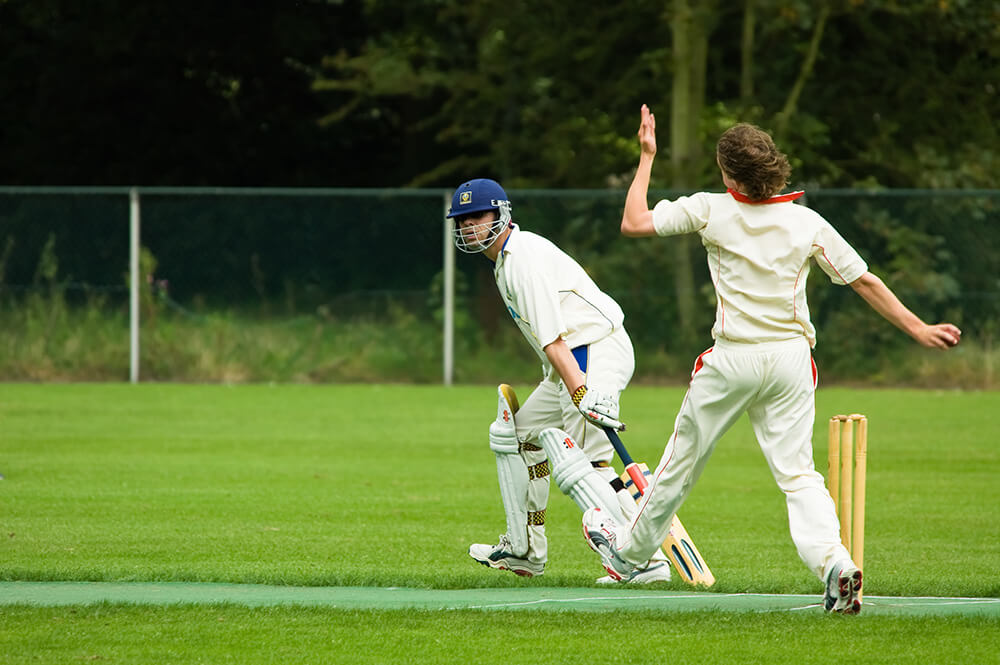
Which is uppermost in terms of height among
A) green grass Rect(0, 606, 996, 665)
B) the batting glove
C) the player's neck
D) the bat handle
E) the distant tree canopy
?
the distant tree canopy

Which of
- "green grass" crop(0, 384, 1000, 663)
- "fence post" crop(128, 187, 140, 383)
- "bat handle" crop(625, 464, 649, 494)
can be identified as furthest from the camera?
"fence post" crop(128, 187, 140, 383)

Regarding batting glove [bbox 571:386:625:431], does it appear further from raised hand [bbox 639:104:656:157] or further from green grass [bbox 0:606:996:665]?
raised hand [bbox 639:104:656:157]

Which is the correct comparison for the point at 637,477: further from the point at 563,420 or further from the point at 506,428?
the point at 506,428

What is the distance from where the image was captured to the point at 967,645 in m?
5.13

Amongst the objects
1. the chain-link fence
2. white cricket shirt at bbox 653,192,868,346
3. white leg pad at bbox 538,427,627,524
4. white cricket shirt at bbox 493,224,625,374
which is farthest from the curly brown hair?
the chain-link fence

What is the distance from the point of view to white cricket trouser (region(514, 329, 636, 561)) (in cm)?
646

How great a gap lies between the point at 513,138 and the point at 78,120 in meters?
10.9

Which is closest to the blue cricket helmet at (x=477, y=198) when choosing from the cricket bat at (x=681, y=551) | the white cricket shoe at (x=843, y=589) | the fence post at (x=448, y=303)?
the cricket bat at (x=681, y=551)

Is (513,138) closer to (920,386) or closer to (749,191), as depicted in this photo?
(920,386)

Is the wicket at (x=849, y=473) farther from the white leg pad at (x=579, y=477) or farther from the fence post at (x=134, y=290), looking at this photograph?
the fence post at (x=134, y=290)

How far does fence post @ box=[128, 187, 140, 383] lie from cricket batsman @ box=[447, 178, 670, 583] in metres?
12.0

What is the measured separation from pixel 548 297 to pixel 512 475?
3.16ft

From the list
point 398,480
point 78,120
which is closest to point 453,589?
point 398,480

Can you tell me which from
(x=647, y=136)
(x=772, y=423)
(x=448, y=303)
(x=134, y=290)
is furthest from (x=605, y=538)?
(x=134, y=290)
